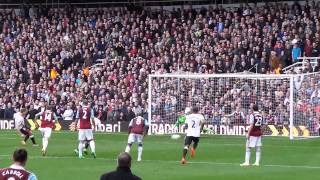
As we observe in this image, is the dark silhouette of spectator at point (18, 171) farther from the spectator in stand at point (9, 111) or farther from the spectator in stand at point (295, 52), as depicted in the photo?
the spectator in stand at point (9, 111)

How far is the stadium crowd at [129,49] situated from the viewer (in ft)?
151

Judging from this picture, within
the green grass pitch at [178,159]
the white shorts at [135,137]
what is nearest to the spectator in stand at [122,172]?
the green grass pitch at [178,159]

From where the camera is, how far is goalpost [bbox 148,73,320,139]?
1577 inches

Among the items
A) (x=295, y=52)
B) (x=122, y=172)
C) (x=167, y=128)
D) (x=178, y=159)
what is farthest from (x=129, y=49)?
(x=122, y=172)

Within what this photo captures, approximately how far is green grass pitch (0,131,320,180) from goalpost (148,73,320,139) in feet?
3.80

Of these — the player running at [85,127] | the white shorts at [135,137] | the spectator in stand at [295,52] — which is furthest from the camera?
the spectator in stand at [295,52]

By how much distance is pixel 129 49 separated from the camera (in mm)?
52562

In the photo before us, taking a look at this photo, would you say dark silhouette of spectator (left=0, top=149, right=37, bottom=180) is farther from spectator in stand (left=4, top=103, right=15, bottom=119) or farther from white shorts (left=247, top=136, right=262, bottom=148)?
spectator in stand (left=4, top=103, right=15, bottom=119)

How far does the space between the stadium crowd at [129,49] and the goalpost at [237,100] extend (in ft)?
0.52

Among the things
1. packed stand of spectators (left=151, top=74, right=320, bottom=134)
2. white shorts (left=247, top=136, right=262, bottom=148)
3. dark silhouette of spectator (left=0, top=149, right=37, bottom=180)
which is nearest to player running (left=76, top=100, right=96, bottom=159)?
white shorts (left=247, top=136, right=262, bottom=148)

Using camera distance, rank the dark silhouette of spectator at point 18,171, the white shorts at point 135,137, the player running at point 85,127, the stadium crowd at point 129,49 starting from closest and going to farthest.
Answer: the dark silhouette of spectator at point 18,171 → the white shorts at point 135,137 → the player running at point 85,127 → the stadium crowd at point 129,49

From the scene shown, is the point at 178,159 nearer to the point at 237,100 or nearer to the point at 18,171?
the point at 237,100

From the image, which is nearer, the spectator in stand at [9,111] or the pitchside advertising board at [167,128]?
the pitchside advertising board at [167,128]

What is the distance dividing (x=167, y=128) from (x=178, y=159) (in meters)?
13.8
